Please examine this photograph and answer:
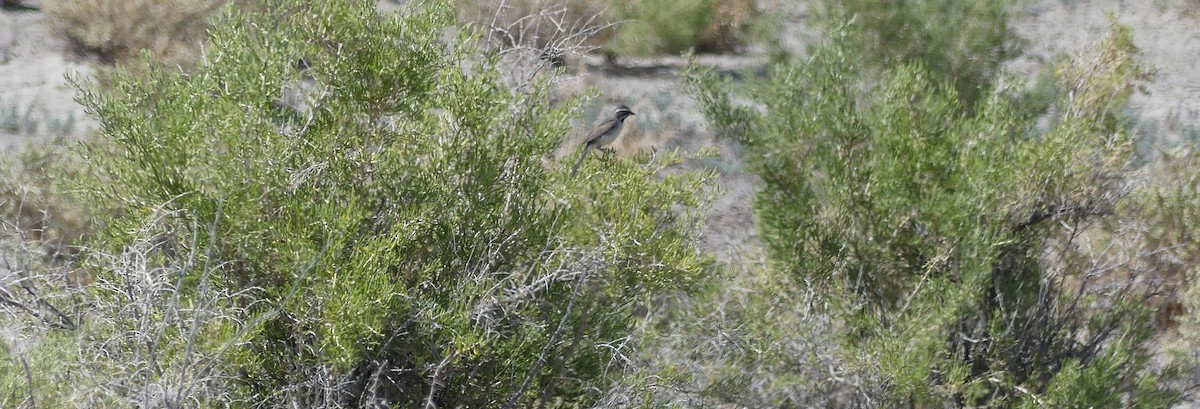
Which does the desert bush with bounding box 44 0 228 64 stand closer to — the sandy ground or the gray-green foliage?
the sandy ground

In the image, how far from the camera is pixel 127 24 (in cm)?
1526

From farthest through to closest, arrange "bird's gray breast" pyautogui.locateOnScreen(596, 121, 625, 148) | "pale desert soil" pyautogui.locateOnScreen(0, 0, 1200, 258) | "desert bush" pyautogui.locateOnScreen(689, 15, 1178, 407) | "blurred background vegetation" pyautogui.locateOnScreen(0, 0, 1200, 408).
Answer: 1. "pale desert soil" pyautogui.locateOnScreen(0, 0, 1200, 258)
2. "bird's gray breast" pyautogui.locateOnScreen(596, 121, 625, 148)
3. "desert bush" pyautogui.locateOnScreen(689, 15, 1178, 407)
4. "blurred background vegetation" pyautogui.locateOnScreen(0, 0, 1200, 408)

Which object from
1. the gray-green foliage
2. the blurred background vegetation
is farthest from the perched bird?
the gray-green foliage

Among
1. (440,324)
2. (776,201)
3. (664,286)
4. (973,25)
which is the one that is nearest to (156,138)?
(440,324)

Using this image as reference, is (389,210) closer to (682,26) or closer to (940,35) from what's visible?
(940,35)

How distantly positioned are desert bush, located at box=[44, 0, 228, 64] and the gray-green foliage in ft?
31.3

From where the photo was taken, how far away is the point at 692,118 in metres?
13.7

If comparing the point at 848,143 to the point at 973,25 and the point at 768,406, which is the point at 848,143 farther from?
the point at 973,25

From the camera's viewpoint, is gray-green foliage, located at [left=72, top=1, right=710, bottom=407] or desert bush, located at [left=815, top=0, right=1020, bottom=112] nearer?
gray-green foliage, located at [left=72, top=1, right=710, bottom=407]

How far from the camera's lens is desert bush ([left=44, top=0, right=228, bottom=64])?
15164 millimetres

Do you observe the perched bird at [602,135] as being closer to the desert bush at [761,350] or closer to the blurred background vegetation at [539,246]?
the blurred background vegetation at [539,246]

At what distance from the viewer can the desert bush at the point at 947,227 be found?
6.73 meters

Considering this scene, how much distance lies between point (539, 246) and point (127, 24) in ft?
35.5

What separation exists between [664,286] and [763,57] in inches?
265
